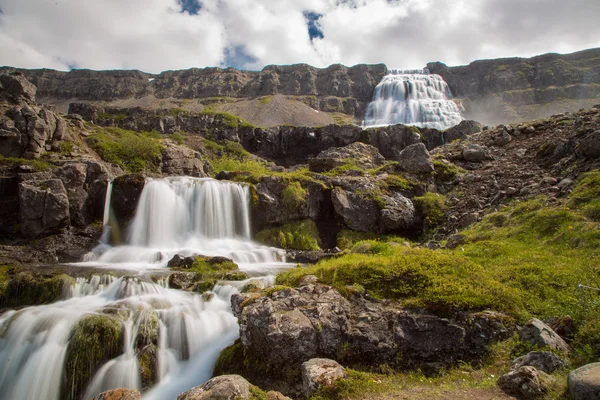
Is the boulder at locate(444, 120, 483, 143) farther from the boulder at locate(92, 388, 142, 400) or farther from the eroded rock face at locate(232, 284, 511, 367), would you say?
the boulder at locate(92, 388, 142, 400)

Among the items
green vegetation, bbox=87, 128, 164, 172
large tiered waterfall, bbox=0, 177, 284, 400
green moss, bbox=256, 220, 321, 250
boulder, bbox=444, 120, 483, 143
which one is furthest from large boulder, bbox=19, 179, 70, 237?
boulder, bbox=444, 120, 483, 143

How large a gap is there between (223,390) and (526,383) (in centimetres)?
358

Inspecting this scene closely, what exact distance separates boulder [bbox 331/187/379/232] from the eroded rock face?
57.1 ft

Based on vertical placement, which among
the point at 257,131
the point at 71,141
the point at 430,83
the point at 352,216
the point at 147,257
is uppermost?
the point at 430,83

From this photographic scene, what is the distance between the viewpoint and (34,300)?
416 inches

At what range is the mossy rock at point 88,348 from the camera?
7.09m

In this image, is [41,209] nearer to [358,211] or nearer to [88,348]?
[88,348]

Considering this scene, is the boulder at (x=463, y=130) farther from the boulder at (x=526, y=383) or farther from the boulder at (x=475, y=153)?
the boulder at (x=526, y=383)

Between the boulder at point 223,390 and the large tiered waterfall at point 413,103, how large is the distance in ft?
267

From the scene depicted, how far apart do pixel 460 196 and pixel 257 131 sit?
5435 centimetres

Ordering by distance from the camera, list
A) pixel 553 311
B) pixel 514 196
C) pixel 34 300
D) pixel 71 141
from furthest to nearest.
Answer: pixel 71 141
pixel 514 196
pixel 34 300
pixel 553 311

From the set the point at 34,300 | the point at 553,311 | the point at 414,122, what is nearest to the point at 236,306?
the point at 553,311

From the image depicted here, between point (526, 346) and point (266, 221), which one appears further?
point (266, 221)

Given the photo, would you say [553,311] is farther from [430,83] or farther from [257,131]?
[430,83]
